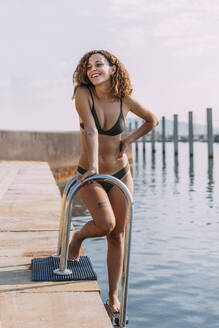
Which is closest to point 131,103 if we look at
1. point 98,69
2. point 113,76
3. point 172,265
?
point 113,76

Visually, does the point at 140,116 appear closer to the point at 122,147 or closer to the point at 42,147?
the point at 122,147

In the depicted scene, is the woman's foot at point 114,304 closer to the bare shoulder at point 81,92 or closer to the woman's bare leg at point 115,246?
the woman's bare leg at point 115,246

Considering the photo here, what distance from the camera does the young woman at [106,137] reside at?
3391 millimetres

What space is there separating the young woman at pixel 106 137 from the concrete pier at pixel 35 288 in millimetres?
379

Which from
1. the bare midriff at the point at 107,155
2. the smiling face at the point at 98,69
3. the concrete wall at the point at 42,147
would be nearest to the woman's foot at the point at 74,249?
the bare midriff at the point at 107,155

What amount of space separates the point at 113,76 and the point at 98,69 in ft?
0.45

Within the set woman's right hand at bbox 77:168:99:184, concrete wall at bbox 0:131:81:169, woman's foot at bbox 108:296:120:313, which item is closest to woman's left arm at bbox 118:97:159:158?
woman's right hand at bbox 77:168:99:184

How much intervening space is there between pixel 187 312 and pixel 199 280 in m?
1.20

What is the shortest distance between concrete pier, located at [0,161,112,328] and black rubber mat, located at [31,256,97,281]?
5 cm

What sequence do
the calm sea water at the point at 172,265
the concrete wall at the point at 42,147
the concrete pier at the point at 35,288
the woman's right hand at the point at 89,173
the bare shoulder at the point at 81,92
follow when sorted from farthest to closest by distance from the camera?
the concrete wall at the point at 42,147 < the calm sea water at the point at 172,265 < the bare shoulder at the point at 81,92 < the woman's right hand at the point at 89,173 < the concrete pier at the point at 35,288

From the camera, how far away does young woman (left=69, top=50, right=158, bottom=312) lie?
339cm

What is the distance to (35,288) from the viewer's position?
3.45m

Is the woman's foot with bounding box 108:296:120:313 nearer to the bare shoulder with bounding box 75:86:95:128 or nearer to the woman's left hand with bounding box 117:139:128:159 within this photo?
the woman's left hand with bounding box 117:139:128:159

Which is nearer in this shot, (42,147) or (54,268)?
(54,268)
